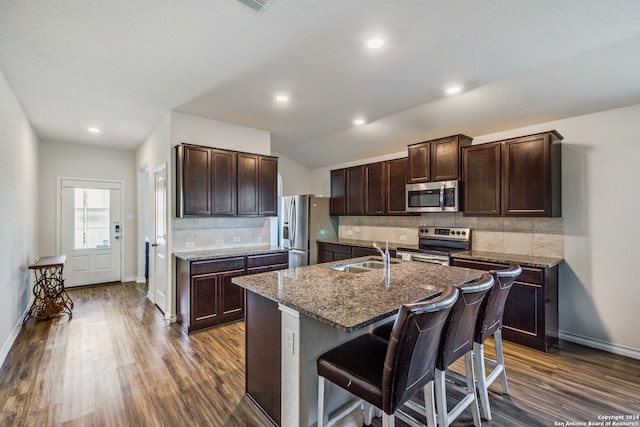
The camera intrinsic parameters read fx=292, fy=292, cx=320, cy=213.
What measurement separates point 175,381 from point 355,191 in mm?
3910

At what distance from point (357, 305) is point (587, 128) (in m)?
3.45

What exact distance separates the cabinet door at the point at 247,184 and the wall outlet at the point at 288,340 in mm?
2692

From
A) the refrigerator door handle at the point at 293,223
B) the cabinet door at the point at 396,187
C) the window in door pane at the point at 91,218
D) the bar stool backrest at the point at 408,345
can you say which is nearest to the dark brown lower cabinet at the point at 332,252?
the refrigerator door handle at the point at 293,223

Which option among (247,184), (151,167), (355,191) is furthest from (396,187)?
(151,167)

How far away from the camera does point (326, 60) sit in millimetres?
2545

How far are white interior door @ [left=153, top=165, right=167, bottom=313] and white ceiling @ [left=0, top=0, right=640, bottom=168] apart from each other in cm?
90

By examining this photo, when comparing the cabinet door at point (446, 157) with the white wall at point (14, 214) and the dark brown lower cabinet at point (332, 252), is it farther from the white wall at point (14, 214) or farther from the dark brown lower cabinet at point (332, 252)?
the white wall at point (14, 214)

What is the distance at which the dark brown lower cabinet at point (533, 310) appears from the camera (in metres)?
2.96

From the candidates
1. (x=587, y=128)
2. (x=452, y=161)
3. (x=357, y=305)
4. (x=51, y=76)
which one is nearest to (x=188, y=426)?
(x=357, y=305)

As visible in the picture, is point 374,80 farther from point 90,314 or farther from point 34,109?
point 90,314

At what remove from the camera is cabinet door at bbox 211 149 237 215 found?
154 inches

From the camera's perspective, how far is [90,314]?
4.09m

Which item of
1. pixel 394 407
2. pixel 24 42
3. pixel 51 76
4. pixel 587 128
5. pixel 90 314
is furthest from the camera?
pixel 90 314

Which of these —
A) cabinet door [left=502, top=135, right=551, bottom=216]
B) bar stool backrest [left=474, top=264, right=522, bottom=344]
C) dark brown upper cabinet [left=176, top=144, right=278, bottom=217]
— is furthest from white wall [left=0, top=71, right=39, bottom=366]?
cabinet door [left=502, top=135, right=551, bottom=216]
